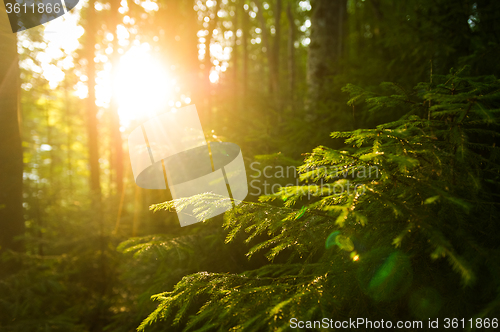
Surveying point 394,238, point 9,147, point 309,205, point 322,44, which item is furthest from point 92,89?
point 394,238

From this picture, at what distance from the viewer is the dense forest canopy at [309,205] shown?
1.25 metres

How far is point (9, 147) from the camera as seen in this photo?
3.95 metres

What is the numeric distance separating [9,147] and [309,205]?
5.03m

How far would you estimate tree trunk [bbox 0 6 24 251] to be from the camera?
378 centimetres

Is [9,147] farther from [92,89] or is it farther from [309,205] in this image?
[92,89]

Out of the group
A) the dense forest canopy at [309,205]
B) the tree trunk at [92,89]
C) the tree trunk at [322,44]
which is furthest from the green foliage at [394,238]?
the tree trunk at [92,89]

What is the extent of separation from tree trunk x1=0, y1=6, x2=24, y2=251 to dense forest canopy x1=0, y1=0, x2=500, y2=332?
0.02m

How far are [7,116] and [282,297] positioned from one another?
506 centimetres

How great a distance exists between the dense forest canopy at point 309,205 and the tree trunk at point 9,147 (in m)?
0.02

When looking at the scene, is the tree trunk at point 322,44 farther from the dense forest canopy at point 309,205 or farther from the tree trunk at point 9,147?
the tree trunk at point 9,147

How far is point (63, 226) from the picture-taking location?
6473mm

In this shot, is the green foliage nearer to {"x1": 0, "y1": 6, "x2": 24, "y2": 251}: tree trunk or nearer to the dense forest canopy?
the dense forest canopy

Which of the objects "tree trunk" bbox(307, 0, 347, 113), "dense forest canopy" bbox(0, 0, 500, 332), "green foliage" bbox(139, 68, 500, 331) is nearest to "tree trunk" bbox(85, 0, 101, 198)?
"dense forest canopy" bbox(0, 0, 500, 332)

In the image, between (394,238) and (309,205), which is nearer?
(394,238)
